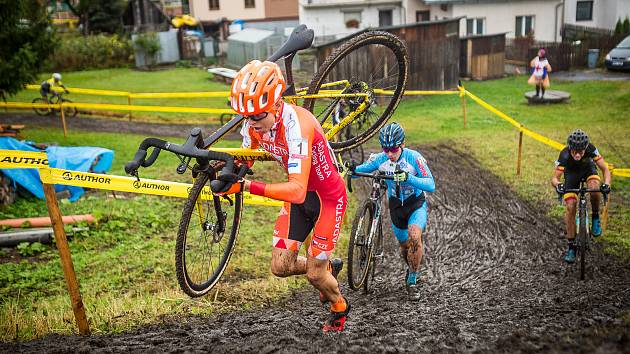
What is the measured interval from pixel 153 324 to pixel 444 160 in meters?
10.6

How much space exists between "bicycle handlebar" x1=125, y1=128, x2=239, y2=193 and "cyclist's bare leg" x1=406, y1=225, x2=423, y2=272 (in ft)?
11.5

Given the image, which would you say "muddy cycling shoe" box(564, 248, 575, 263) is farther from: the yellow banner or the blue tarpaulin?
the blue tarpaulin

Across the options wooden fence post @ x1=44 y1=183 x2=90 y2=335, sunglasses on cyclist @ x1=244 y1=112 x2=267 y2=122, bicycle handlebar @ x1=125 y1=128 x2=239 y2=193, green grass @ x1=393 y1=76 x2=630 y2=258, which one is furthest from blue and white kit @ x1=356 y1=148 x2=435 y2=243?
wooden fence post @ x1=44 y1=183 x2=90 y2=335

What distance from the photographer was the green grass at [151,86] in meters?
24.4

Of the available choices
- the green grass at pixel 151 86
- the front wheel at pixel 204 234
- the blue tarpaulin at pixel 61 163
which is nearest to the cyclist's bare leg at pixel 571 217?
the front wheel at pixel 204 234

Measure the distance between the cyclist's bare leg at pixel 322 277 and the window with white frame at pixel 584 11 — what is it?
39185 mm

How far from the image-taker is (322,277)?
6.12 metres

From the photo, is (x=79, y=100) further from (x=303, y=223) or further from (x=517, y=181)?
(x=303, y=223)

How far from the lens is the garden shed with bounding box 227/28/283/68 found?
3525 centimetres

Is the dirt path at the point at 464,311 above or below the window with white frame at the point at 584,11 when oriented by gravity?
below

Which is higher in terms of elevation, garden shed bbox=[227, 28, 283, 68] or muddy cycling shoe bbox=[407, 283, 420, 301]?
garden shed bbox=[227, 28, 283, 68]

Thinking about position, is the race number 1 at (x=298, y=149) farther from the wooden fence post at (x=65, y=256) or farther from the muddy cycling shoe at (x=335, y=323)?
the wooden fence post at (x=65, y=256)

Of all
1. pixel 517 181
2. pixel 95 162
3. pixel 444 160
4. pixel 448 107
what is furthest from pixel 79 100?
pixel 517 181

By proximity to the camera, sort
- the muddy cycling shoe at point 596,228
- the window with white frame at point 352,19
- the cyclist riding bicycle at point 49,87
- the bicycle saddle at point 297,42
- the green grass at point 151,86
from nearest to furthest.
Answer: the bicycle saddle at point 297,42, the muddy cycling shoe at point 596,228, the cyclist riding bicycle at point 49,87, the green grass at point 151,86, the window with white frame at point 352,19
